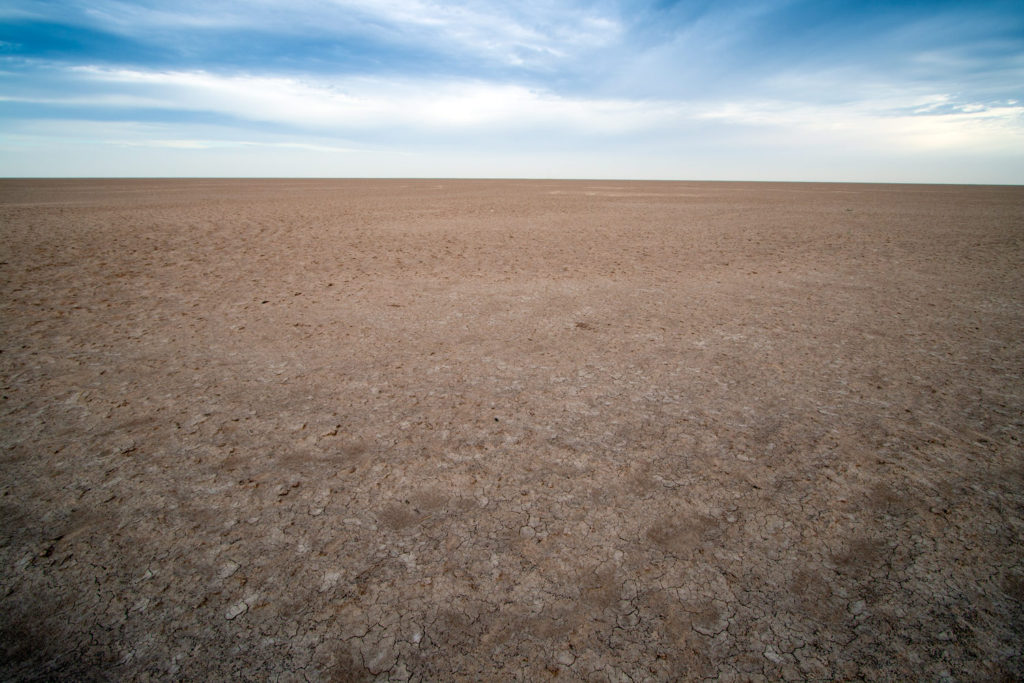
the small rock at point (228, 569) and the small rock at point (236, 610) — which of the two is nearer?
the small rock at point (236, 610)

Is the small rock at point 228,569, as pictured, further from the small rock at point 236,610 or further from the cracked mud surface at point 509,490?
the small rock at point 236,610

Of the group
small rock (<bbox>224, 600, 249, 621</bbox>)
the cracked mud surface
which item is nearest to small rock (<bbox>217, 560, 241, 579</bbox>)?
the cracked mud surface

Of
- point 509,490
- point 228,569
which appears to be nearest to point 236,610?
point 228,569

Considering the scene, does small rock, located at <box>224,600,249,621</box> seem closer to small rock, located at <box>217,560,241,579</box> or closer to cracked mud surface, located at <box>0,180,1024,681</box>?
cracked mud surface, located at <box>0,180,1024,681</box>

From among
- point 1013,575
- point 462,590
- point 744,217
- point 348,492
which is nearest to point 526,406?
point 348,492

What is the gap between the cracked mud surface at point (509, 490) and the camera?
1.50 m

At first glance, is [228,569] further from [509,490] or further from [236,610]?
[509,490]

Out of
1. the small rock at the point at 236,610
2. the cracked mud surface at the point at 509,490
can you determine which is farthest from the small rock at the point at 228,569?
the small rock at the point at 236,610

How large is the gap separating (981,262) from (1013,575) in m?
8.90

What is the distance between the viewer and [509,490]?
7.30ft

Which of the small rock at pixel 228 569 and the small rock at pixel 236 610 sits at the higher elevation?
the small rock at pixel 228 569

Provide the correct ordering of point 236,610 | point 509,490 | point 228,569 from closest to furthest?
1. point 236,610
2. point 228,569
3. point 509,490

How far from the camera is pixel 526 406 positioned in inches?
121

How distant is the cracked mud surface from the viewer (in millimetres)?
1504
